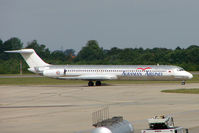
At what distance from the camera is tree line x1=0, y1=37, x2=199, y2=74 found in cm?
10146

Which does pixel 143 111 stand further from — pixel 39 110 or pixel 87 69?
pixel 87 69

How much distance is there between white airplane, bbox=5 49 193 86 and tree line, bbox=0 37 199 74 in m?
43.0

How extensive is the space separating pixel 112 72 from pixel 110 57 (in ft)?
287

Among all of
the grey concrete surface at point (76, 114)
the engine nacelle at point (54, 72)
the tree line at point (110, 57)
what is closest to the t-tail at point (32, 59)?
the engine nacelle at point (54, 72)

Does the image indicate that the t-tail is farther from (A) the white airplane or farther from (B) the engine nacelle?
(B) the engine nacelle

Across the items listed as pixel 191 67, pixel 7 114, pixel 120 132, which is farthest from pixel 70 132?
pixel 191 67

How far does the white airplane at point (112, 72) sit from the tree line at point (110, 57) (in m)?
43.0

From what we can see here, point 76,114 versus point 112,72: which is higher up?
point 112,72

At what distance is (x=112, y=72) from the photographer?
53906 millimetres

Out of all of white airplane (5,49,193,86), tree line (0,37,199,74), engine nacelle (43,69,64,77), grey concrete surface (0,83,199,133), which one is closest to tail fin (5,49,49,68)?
white airplane (5,49,193,86)

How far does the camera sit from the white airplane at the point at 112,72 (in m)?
52.5

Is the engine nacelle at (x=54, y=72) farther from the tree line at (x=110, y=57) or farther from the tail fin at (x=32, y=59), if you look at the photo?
the tree line at (x=110, y=57)

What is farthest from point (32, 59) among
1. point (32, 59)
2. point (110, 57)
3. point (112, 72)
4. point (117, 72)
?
point (110, 57)

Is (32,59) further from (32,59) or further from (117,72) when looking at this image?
(117,72)
